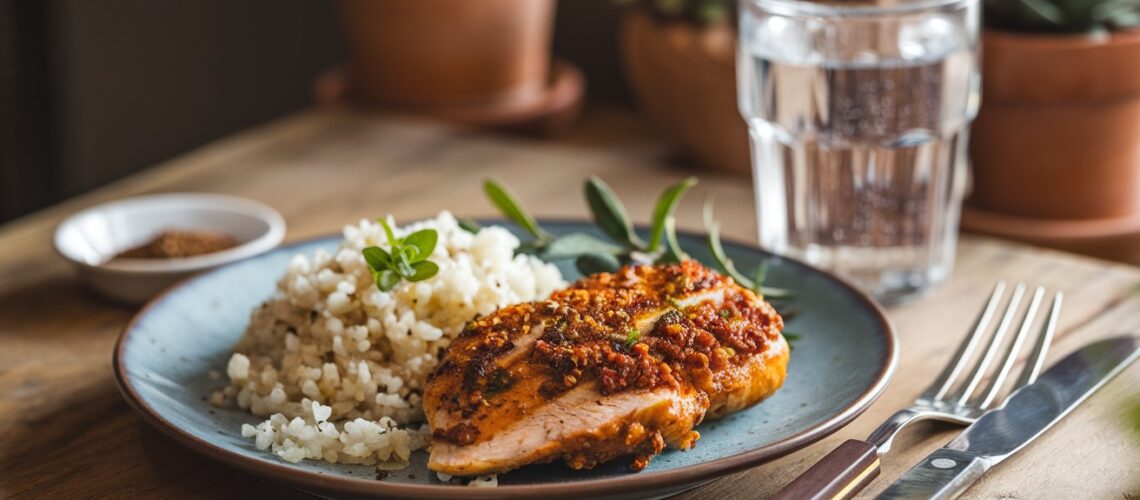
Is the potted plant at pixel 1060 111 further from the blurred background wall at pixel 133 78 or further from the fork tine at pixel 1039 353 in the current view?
the blurred background wall at pixel 133 78

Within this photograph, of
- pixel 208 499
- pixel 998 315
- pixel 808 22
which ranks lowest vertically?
pixel 998 315

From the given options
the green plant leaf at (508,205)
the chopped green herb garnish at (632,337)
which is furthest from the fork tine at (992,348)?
the green plant leaf at (508,205)

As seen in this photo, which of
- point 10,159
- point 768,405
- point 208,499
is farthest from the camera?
point 10,159

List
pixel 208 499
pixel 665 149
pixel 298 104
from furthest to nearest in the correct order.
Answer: pixel 298 104
pixel 665 149
pixel 208 499

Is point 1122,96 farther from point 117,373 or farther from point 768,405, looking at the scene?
point 117,373

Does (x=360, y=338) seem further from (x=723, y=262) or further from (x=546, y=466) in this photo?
(x=723, y=262)

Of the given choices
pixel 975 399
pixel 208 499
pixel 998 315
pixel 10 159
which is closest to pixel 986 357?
pixel 975 399

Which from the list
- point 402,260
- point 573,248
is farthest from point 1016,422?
point 402,260
